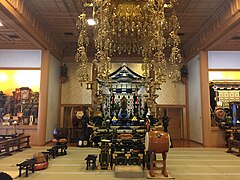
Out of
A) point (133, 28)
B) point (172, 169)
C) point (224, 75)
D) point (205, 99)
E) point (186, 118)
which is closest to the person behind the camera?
point (172, 169)

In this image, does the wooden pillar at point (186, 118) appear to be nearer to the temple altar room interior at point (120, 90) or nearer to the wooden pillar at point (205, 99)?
the temple altar room interior at point (120, 90)

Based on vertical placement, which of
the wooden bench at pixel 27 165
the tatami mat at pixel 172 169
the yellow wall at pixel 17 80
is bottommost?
the tatami mat at pixel 172 169

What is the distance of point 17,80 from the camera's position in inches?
352

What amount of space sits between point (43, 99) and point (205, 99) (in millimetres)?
5806

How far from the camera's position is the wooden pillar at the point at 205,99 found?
752 centimetres

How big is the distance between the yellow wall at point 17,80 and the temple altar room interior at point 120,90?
42mm

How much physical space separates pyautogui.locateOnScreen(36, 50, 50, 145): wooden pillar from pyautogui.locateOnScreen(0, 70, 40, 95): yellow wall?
1083 millimetres

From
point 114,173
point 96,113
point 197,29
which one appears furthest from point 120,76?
point 114,173

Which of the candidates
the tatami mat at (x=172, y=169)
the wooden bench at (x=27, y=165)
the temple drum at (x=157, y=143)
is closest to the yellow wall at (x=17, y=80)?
the tatami mat at (x=172, y=169)

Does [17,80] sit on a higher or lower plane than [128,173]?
higher

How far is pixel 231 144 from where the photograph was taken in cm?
648

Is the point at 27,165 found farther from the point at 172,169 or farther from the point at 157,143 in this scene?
the point at 172,169

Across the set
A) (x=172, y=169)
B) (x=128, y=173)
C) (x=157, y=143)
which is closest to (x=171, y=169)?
(x=172, y=169)

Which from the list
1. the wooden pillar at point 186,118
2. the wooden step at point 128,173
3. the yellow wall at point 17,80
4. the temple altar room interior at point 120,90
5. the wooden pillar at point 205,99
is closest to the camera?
the wooden step at point 128,173
